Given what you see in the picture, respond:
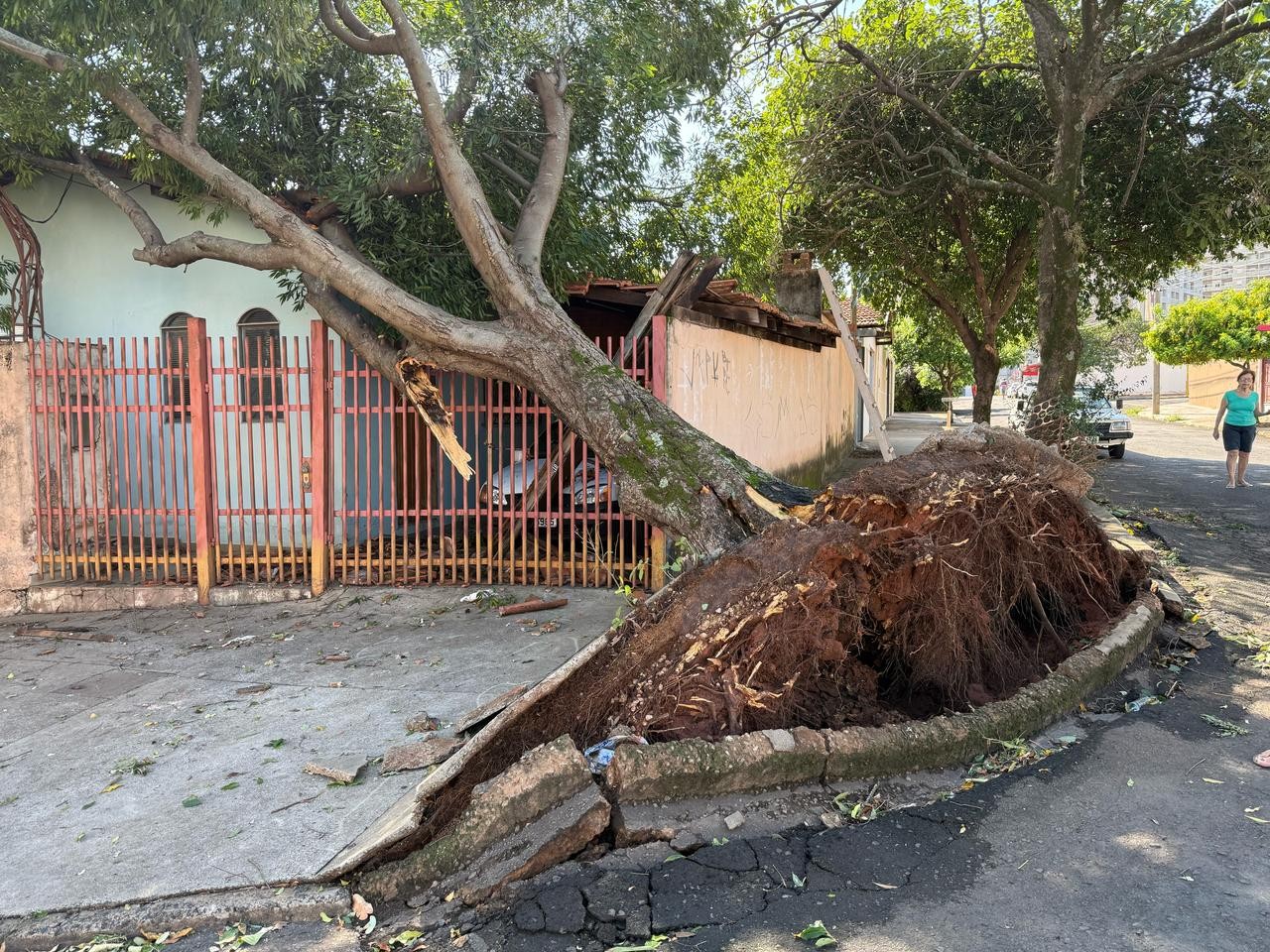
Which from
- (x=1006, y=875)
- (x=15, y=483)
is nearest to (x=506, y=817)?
(x=1006, y=875)

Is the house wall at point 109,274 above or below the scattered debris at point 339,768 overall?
above

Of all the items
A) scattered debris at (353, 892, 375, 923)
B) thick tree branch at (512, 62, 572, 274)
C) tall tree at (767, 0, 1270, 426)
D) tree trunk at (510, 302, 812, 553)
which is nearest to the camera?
scattered debris at (353, 892, 375, 923)

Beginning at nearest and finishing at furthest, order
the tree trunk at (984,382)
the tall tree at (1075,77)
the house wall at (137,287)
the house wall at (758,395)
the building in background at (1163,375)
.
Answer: the house wall at (758,395), the house wall at (137,287), the tall tree at (1075,77), the tree trunk at (984,382), the building in background at (1163,375)

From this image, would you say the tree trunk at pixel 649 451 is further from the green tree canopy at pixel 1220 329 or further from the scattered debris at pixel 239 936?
the green tree canopy at pixel 1220 329

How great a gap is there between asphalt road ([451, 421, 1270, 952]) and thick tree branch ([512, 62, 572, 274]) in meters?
4.93

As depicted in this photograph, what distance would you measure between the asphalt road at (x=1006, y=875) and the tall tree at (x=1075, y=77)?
7497 mm

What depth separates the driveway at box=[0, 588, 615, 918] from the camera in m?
3.45

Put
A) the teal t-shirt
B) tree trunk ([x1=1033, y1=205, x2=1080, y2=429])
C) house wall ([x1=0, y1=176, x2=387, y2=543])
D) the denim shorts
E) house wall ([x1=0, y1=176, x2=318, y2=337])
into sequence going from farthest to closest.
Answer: the denim shorts < the teal t-shirt < tree trunk ([x1=1033, y1=205, x2=1080, y2=429]) < house wall ([x1=0, y1=176, x2=318, y2=337]) < house wall ([x1=0, y1=176, x2=387, y2=543])

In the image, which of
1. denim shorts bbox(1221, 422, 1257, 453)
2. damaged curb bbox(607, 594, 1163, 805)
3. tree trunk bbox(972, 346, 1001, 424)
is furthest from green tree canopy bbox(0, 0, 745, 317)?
tree trunk bbox(972, 346, 1001, 424)

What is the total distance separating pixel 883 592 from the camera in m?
4.31

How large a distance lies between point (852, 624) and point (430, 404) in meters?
3.97

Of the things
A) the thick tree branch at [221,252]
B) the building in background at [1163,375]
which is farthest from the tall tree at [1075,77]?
the building in background at [1163,375]

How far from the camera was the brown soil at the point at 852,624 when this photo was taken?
12.5ft

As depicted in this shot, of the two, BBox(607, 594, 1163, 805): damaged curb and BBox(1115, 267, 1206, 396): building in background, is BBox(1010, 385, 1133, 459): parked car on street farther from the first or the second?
BBox(1115, 267, 1206, 396): building in background
